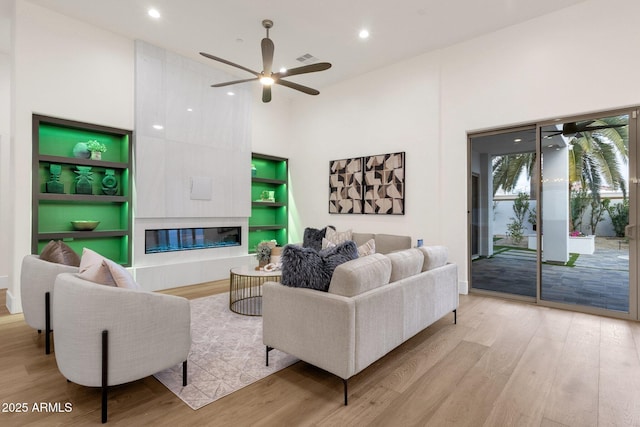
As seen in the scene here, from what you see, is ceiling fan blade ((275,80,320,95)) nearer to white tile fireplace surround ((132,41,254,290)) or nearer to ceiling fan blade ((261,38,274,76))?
ceiling fan blade ((261,38,274,76))

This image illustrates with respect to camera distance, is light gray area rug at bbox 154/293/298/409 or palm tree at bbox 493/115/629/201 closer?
light gray area rug at bbox 154/293/298/409

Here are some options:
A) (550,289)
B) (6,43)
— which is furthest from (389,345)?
(6,43)

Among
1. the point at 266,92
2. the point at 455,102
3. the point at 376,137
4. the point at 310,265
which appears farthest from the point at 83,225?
the point at 455,102

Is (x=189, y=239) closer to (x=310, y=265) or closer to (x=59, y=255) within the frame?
(x=59, y=255)

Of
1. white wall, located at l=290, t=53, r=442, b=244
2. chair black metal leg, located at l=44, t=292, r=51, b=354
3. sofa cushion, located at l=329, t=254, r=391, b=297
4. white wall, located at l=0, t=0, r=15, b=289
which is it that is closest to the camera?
sofa cushion, located at l=329, t=254, r=391, b=297

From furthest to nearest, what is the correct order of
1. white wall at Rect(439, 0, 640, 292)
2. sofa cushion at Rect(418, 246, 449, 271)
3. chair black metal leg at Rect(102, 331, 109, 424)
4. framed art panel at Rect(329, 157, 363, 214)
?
framed art panel at Rect(329, 157, 363, 214) → white wall at Rect(439, 0, 640, 292) → sofa cushion at Rect(418, 246, 449, 271) → chair black metal leg at Rect(102, 331, 109, 424)

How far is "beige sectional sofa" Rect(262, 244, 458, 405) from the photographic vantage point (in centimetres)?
211

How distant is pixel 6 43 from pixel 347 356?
6367mm

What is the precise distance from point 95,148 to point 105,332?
3649 mm

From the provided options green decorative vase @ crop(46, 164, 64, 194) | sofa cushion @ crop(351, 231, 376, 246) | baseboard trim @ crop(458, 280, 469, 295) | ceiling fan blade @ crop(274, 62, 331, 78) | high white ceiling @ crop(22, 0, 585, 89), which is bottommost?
baseboard trim @ crop(458, 280, 469, 295)

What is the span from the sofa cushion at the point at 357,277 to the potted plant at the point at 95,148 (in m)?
4.19

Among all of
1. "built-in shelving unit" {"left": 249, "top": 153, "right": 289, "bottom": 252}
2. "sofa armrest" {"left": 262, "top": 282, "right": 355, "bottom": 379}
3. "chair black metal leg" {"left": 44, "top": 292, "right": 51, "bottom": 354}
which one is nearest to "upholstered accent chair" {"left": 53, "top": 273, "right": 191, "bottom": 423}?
"sofa armrest" {"left": 262, "top": 282, "right": 355, "bottom": 379}

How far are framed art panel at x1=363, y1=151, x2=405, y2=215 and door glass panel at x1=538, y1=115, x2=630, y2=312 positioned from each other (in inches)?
78.7

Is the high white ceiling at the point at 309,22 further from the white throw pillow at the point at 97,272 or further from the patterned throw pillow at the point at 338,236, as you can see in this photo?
the white throw pillow at the point at 97,272
